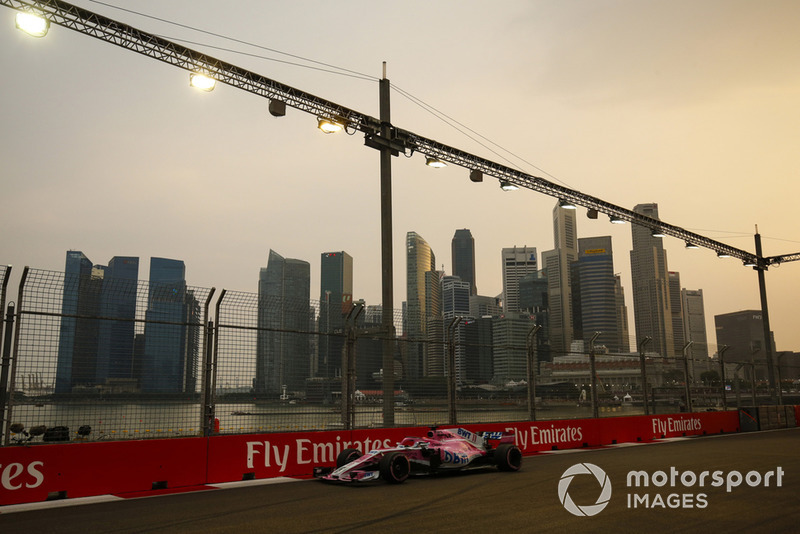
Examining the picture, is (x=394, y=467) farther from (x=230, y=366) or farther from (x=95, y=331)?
(x=95, y=331)

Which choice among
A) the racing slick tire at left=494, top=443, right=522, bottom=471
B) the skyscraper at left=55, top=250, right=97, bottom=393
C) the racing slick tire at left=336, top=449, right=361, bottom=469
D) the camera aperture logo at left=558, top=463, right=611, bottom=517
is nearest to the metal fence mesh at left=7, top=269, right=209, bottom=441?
the skyscraper at left=55, top=250, right=97, bottom=393

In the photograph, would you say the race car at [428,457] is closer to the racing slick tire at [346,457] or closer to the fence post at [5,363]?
the racing slick tire at [346,457]

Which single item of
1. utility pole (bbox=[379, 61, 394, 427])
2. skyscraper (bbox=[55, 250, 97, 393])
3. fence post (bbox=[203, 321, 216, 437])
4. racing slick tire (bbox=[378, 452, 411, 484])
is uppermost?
utility pole (bbox=[379, 61, 394, 427])

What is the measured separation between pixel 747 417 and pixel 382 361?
17.0 m

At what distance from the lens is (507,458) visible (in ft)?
37.4

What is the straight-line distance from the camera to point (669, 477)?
10273mm

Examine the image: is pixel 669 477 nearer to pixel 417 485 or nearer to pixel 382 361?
pixel 417 485

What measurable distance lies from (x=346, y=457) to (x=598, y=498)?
4312 millimetres

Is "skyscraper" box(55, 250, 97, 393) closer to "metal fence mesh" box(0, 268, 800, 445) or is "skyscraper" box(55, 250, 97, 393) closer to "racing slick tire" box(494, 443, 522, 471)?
"metal fence mesh" box(0, 268, 800, 445)

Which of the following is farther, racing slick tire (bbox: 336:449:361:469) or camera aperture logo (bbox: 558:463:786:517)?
racing slick tire (bbox: 336:449:361:469)

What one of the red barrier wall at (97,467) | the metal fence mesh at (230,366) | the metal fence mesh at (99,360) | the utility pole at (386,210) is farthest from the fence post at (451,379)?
the metal fence mesh at (99,360)

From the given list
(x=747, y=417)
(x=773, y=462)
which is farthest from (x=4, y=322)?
(x=747, y=417)

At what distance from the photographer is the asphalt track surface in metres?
6.51

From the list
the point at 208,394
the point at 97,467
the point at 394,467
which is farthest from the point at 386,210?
the point at 97,467
